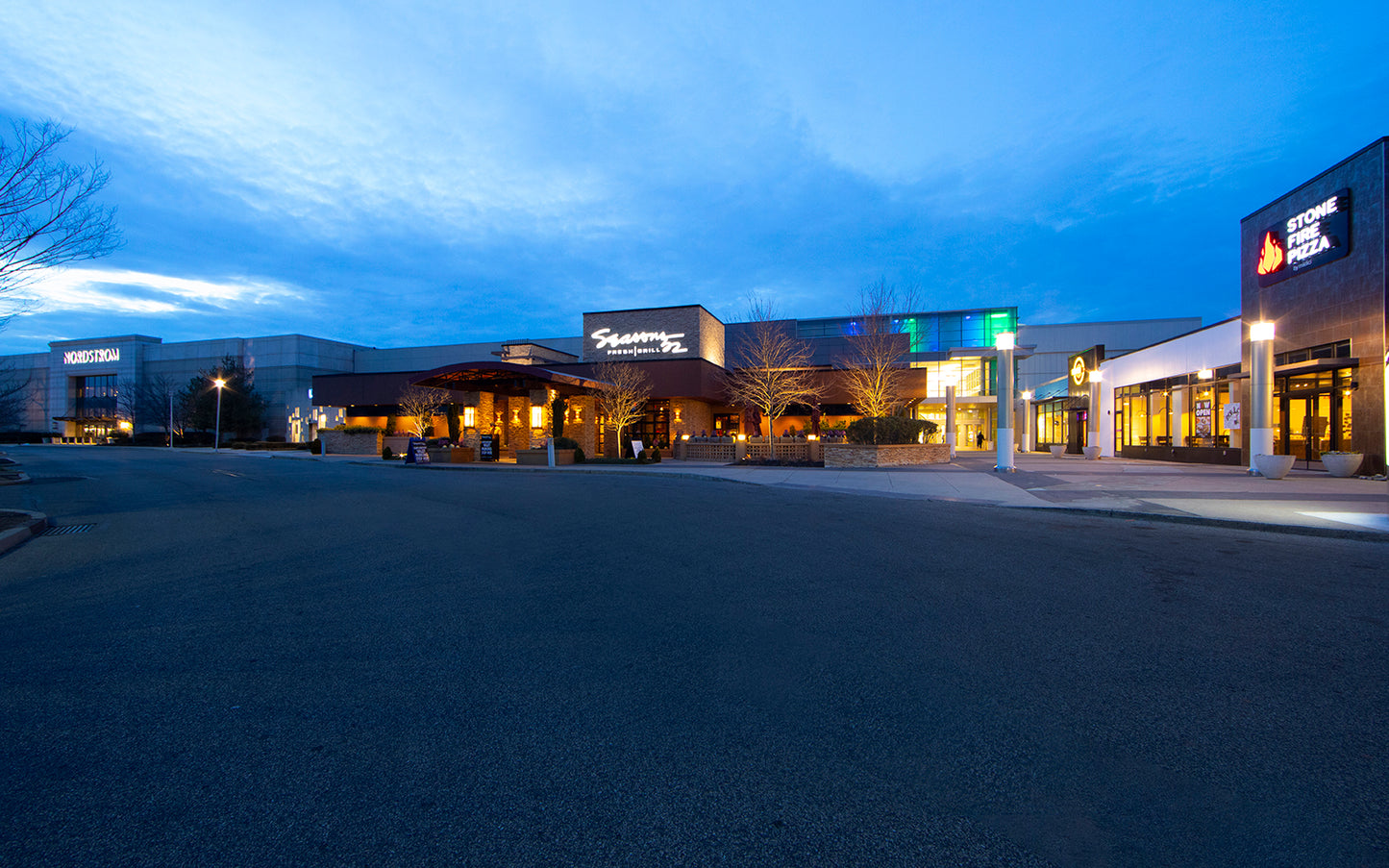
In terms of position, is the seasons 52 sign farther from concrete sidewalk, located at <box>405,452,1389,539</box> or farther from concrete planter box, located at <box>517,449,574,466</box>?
A: concrete planter box, located at <box>517,449,574,466</box>

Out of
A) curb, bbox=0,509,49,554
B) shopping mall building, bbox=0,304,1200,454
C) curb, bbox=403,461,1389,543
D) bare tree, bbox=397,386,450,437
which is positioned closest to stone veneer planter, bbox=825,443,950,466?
shopping mall building, bbox=0,304,1200,454

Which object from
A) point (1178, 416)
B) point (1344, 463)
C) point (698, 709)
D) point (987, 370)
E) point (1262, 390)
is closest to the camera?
point (698, 709)

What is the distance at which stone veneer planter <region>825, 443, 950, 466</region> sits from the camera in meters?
24.7

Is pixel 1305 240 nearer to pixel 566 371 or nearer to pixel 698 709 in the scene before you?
pixel 698 709

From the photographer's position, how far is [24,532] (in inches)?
378

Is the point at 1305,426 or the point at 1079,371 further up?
the point at 1079,371

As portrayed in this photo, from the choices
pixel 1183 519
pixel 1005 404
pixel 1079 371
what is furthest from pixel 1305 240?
pixel 1183 519

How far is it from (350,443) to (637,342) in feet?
61.9

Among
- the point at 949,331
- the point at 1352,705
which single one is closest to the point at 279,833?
the point at 1352,705

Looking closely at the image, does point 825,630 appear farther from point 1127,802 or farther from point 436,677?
point 436,677

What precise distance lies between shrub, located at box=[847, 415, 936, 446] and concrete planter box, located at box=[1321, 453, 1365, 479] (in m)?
12.1

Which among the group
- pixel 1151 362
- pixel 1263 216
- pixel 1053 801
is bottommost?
pixel 1053 801

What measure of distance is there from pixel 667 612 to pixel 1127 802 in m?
3.39

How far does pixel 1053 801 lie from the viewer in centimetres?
269
